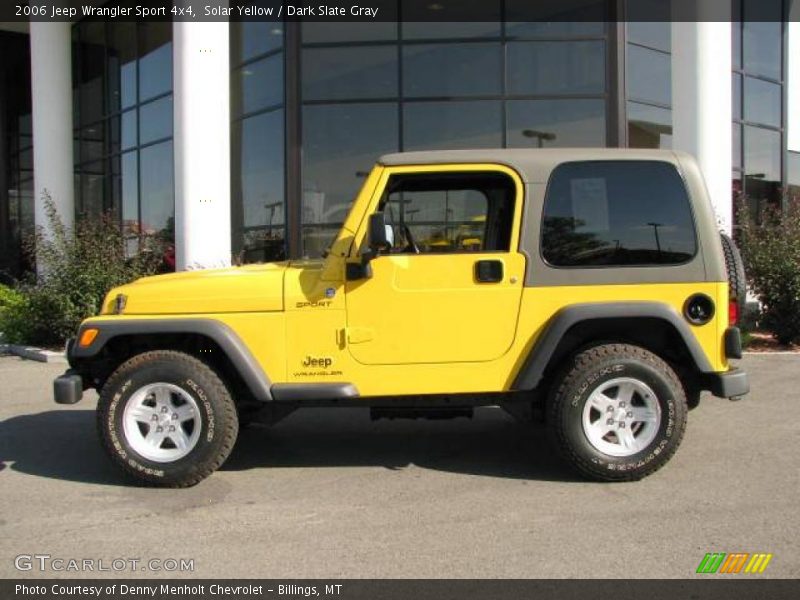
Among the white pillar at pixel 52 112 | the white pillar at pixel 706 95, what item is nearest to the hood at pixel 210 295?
the white pillar at pixel 706 95

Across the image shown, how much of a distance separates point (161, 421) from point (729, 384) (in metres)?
3.55

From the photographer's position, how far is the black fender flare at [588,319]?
14.5ft

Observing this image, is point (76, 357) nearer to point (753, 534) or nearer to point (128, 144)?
point (753, 534)

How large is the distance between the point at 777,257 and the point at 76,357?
9.00 m

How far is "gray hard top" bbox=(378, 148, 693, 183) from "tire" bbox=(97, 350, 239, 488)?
5.94 ft

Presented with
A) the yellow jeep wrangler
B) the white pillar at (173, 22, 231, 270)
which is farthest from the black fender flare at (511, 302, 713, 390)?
the white pillar at (173, 22, 231, 270)

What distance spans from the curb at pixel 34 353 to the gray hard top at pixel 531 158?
6873 millimetres

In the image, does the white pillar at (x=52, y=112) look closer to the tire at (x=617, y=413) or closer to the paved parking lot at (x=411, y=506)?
the paved parking lot at (x=411, y=506)

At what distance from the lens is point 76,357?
15.4 feet

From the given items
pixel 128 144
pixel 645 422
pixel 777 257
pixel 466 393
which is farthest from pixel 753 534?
pixel 128 144

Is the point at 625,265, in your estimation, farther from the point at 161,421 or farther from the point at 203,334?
the point at 161,421

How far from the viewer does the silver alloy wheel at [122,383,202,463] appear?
4.59 metres

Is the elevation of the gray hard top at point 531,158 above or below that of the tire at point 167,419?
above

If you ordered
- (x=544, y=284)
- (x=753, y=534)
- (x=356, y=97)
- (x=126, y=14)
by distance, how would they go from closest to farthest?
(x=753, y=534)
(x=544, y=284)
(x=356, y=97)
(x=126, y=14)
